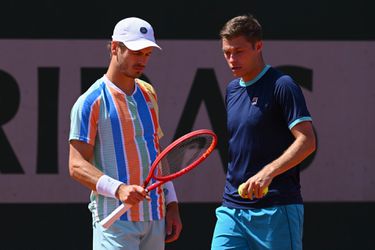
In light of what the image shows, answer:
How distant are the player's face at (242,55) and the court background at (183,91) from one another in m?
2.47

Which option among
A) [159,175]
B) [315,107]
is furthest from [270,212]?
[315,107]

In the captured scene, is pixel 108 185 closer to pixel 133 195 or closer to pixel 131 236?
pixel 133 195

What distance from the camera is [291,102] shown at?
425 cm

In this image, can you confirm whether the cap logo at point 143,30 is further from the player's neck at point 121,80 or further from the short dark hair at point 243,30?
the short dark hair at point 243,30

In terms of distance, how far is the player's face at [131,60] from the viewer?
14.0ft

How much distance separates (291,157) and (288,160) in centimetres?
2

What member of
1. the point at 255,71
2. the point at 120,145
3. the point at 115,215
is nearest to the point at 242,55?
the point at 255,71

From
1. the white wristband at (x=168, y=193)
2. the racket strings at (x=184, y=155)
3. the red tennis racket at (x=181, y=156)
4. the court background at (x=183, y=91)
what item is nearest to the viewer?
the red tennis racket at (x=181, y=156)

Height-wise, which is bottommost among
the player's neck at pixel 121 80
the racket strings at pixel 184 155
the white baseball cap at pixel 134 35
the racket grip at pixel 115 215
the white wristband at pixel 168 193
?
the racket grip at pixel 115 215

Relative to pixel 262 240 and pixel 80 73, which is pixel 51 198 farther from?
pixel 262 240

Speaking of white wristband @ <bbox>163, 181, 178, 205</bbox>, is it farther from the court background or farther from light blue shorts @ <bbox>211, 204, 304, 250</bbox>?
the court background

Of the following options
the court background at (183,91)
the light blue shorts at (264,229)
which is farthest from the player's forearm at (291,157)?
the court background at (183,91)

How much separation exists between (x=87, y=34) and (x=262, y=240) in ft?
9.68

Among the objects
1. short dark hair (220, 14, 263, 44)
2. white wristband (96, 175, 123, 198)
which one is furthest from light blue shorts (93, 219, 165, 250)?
short dark hair (220, 14, 263, 44)
